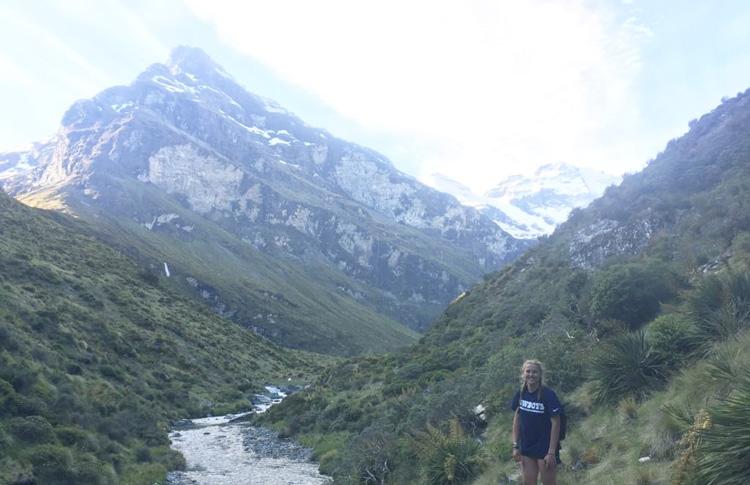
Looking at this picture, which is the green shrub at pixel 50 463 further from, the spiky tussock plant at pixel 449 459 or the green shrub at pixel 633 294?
the green shrub at pixel 633 294

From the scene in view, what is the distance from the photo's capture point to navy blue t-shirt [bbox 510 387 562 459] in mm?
7809

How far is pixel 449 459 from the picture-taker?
456 inches

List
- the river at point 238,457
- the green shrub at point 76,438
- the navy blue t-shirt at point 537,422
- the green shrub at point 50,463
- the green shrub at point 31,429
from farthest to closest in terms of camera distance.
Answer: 1. the river at point 238,457
2. the green shrub at point 76,438
3. the green shrub at point 31,429
4. the green shrub at point 50,463
5. the navy blue t-shirt at point 537,422

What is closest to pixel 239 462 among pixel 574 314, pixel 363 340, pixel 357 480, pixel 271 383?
pixel 357 480

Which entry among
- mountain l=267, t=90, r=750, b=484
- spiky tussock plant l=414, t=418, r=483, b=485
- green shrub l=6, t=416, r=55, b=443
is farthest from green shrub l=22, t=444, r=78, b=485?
spiky tussock plant l=414, t=418, r=483, b=485

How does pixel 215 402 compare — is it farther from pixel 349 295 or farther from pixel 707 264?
pixel 349 295

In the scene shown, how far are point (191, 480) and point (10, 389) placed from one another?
6915 mm

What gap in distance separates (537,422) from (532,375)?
771mm

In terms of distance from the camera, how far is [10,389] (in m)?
15.9

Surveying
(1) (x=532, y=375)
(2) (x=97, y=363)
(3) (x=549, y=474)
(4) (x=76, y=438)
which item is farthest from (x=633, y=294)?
(2) (x=97, y=363)

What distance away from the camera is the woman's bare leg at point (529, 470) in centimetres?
790

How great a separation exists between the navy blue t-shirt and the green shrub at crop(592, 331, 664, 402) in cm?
378

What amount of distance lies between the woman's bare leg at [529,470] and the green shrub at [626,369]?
387cm

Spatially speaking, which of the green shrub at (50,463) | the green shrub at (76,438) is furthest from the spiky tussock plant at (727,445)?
the green shrub at (76,438)
